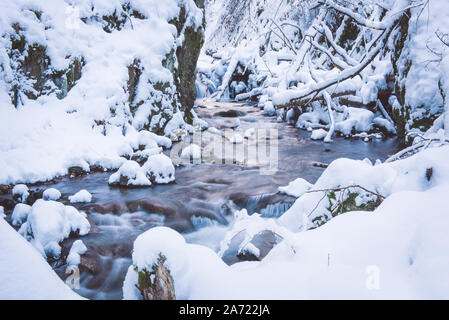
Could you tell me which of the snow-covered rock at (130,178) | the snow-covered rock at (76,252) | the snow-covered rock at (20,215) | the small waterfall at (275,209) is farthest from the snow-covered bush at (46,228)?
the small waterfall at (275,209)

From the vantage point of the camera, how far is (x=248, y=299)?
3.89ft

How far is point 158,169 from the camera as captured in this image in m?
5.61

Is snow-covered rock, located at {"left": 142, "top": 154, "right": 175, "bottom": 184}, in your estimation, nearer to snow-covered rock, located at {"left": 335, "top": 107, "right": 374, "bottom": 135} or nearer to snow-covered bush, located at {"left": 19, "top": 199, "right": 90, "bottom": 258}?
snow-covered bush, located at {"left": 19, "top": 199, "right": 90, "bottom": 258}

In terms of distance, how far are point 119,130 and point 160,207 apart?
114 inches

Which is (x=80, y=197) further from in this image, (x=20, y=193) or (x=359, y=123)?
(x=359, y=123)

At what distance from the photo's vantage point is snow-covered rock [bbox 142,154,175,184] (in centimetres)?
554

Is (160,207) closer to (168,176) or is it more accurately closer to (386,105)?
(168,176)

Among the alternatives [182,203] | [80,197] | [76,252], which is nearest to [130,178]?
[80,197]

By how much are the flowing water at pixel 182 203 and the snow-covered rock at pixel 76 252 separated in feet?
0.30

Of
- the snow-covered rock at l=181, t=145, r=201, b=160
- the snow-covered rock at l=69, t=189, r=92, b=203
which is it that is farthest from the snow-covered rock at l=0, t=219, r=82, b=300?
the snow-covered rock at l=181, t=145, r=201, b=160

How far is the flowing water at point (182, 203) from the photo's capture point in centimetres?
341

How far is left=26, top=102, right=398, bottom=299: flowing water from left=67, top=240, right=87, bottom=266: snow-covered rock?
0.30 ft

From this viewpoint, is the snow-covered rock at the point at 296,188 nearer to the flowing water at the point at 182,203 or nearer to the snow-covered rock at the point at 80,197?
the flowing water at the point at 182,203
